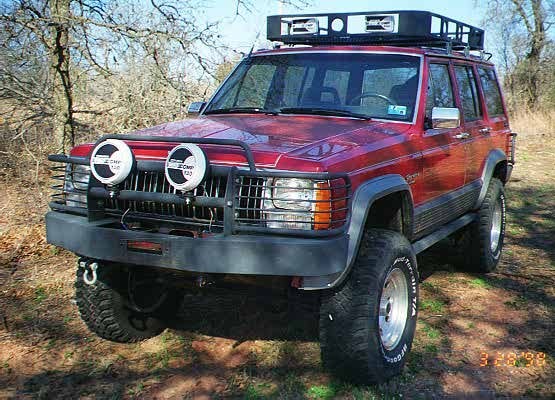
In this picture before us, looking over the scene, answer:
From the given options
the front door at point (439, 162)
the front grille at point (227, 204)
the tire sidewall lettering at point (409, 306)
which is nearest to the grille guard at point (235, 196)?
the front grille at point (227, 204)

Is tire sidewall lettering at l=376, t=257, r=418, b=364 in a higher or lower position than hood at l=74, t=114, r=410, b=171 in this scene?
lower

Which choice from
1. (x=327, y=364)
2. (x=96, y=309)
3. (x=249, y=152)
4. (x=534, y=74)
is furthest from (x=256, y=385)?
(x=534, y=74)

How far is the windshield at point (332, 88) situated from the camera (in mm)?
4262

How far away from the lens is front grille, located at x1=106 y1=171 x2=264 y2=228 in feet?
10.1

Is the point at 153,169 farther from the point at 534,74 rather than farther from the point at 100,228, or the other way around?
the point at 534,74

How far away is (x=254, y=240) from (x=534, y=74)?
904 inches

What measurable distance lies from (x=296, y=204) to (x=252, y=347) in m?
1.37

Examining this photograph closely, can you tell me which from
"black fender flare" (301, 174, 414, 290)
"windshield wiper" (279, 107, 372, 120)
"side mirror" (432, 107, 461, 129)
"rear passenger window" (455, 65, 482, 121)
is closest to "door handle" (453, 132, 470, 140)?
"rear passenger window" (455, 65, 482, 121)

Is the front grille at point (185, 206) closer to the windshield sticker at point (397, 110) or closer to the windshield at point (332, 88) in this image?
the windshield at point (332, 88)

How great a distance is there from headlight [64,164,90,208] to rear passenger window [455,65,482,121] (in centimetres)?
314

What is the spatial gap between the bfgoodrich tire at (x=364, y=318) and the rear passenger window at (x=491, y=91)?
2732mm

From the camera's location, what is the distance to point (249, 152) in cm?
303
